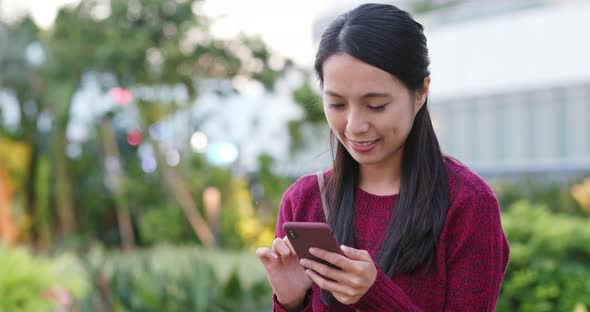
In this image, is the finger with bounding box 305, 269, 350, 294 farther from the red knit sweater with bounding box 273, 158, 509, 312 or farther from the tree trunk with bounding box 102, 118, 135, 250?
the tree trunk with bounding box 102, 118, 135, 250

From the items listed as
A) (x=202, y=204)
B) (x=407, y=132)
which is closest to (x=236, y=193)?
(x=202, y=204)

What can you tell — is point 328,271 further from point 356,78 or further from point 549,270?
point 549,270

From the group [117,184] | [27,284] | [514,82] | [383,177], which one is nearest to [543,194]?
[117,184]

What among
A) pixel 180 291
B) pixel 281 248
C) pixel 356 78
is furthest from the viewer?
pixel 180 291

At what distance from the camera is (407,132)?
5.78 feet

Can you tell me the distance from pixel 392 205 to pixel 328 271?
0.96ft

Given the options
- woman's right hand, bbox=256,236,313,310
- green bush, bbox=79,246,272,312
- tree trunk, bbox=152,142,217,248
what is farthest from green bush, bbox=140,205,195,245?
woman's right hand, bbox=256,236,313,310

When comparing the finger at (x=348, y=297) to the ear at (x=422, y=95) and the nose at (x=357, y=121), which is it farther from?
the ear at (x=422, y=95)

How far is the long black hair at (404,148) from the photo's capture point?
1.67 m

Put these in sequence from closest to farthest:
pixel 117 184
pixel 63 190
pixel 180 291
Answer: pixel 180 291 < pixel 117 184 < pixel 63 190

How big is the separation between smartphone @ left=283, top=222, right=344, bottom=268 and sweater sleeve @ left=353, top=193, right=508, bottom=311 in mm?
154

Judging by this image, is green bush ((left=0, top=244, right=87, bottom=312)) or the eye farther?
green bush ((left=0, top=244, right=87, bottom=312))

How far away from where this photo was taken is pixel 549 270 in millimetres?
4254

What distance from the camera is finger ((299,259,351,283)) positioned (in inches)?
61.7
